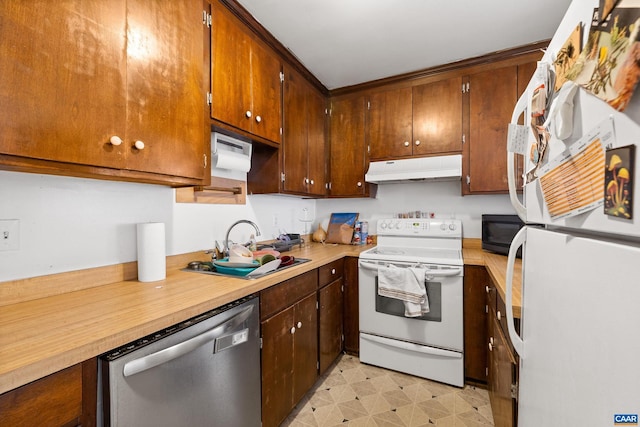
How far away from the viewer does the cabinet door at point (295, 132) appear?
7.28 ft

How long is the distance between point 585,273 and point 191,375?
3.85ft

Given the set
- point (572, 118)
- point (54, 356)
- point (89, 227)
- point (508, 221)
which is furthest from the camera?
point (508, 221)

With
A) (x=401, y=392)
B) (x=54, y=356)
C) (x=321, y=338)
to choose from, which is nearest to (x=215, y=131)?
(x=54, y=356)

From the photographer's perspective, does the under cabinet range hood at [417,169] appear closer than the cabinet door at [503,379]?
No

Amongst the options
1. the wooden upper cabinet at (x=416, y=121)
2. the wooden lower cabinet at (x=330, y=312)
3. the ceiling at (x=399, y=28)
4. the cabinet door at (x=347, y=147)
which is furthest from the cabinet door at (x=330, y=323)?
the ceiling at (x=399, y=28)

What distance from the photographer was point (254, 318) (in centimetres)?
133

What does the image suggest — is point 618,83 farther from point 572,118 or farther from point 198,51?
point 198,51

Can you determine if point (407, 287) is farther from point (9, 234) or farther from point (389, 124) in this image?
point (9, 234)

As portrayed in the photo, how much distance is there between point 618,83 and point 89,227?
172cm

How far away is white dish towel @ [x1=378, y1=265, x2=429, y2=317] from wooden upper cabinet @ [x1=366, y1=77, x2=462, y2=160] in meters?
1.11

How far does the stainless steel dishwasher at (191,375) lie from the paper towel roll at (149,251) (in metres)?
0.47

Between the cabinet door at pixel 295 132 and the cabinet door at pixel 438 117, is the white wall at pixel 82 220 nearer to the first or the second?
the cabinet door at pixel 295 132

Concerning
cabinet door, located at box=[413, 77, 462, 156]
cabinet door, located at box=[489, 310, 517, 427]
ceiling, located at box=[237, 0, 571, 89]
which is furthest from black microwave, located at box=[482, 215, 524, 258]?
ceiling, located at box=[237, 0, 571, 89]

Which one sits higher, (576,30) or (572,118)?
(576,30)
